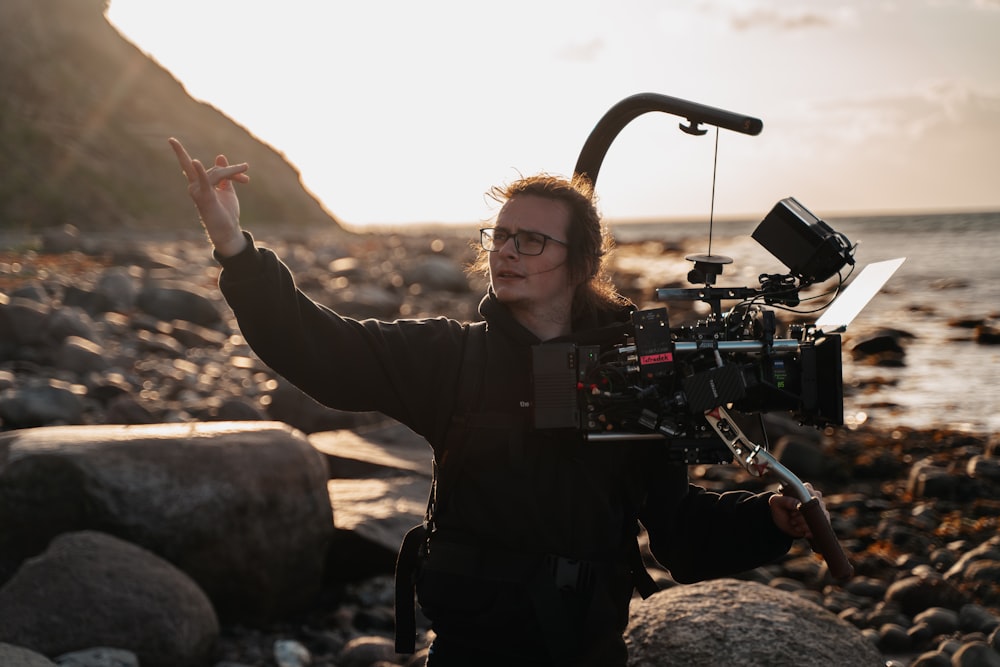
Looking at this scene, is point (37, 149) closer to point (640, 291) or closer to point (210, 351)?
point (640, 291)

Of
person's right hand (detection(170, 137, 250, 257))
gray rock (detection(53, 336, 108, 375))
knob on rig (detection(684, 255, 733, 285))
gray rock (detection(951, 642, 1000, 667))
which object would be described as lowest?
gray rock (detection(951, 642, 1000, 667))

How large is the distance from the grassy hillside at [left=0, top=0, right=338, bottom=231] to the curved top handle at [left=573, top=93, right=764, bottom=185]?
1505 inches

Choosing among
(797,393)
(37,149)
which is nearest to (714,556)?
(797,393)

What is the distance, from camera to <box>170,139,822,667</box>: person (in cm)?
309

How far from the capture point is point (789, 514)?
3.02 meters

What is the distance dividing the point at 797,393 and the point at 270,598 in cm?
375

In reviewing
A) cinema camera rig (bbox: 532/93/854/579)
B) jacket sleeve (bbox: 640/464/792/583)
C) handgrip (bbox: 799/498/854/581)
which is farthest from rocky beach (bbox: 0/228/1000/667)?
cinema camera rig (bbox: 532/93/854/579)

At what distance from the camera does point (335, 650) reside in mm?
5441

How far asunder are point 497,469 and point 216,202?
1.30m

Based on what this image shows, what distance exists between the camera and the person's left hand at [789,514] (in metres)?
2.97

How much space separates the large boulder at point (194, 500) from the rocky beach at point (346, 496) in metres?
0.02

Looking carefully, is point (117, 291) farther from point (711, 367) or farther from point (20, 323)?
point (711, 367)

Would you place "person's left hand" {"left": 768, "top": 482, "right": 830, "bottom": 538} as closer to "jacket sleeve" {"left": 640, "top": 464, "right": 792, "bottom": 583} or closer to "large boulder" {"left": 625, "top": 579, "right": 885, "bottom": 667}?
"jacket sleeve" {"left": 640, "top": 464, "right": 792, "bottom": 583}

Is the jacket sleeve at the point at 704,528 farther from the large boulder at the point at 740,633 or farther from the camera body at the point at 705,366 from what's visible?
the large boulder at the point at 740,633
